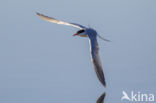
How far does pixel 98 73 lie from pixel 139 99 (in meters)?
0.73

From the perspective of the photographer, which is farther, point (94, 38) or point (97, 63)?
point (94, 38)

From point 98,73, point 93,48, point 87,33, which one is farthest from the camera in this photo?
point 87,33

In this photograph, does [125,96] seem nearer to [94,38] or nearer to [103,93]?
[103,93]

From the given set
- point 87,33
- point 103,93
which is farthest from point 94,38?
point 103,93

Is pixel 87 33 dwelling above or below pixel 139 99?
above

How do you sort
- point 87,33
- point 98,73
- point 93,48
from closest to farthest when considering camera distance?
1. point 98,73
2. point 93,48
3. point 87,33

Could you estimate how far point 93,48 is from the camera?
6098 mm

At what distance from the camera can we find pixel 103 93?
612cm

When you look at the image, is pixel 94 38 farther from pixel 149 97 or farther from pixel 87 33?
pixel 149 97

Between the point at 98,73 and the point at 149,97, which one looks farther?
the point at 149,97

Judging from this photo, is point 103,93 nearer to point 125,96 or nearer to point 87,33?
point 125,96

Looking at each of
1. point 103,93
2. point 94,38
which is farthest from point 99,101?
point 94,38

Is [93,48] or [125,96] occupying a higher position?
[93,48]

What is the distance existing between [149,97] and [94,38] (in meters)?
0.97
